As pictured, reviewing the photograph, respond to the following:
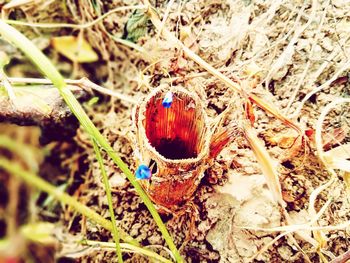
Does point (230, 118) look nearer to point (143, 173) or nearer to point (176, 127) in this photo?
point (176, 127)

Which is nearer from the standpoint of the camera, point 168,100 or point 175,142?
point 168,100

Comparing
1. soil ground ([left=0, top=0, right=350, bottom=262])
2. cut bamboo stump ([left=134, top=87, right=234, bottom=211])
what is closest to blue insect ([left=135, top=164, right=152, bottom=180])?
cut bamboo stump ([left=134, top=87, right=234, bottom=211])

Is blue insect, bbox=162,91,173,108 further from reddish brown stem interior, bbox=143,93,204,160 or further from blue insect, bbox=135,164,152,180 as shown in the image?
blue insect, bbox=135,164,152,180

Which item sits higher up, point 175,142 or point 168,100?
point 168,100

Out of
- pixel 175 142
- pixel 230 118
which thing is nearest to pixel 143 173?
pixel 175 142

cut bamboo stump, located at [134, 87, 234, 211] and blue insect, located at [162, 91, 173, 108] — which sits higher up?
blue insect, located at [162, 91, 173, 108]

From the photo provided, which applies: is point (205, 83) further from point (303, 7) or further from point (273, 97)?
point (303, 7)

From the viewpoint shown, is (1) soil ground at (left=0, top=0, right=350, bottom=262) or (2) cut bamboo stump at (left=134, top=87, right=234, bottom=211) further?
(1) soil ground at (left=0, top=0, right=350, bottom=262)

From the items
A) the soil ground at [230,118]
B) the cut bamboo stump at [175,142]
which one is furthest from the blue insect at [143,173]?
the soil ground at [230,118]

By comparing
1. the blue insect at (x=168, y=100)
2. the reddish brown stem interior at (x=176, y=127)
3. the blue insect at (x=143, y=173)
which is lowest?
the blue insect at (x=143, y=173)

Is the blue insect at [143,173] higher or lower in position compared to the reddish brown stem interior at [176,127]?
lower

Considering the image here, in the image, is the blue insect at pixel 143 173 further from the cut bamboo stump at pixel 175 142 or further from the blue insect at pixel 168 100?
the blue insect at pixel 168 100
